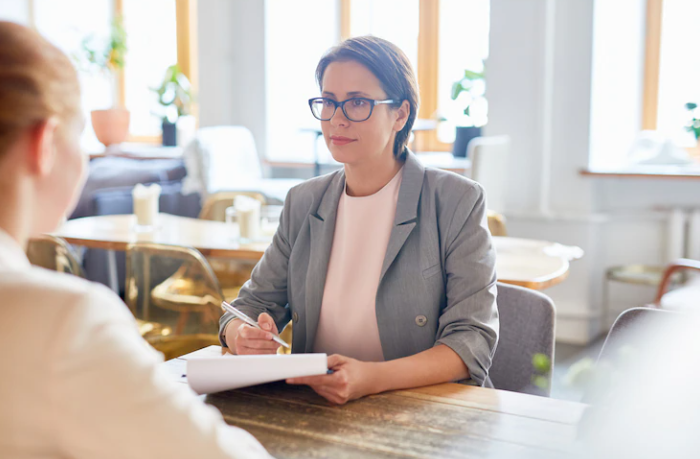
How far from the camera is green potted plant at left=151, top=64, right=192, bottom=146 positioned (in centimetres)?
628

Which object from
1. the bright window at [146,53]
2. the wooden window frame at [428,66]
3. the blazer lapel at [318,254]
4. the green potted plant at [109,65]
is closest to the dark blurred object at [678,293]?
the blazer lapel at [318,254]

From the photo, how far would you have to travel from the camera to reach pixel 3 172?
27.0 inches

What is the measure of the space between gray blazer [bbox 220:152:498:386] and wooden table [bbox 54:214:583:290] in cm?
79

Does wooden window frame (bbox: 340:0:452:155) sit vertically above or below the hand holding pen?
above

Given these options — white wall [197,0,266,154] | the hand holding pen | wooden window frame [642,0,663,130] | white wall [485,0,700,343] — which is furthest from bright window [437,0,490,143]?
the hand holding pen

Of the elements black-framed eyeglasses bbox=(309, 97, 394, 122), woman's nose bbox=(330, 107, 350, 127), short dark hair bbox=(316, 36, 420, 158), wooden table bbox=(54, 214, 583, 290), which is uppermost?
short dark hair bbox=(316, 36, 420, 158)

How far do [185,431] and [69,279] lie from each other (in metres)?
0.18

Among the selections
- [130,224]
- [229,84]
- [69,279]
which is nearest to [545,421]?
[69,279]

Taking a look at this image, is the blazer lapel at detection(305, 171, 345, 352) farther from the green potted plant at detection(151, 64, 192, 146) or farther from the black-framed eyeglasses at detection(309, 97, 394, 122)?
the green potted plant at detection(151, 64, 192, 146)

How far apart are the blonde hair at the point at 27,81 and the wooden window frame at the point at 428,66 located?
4.84 meters

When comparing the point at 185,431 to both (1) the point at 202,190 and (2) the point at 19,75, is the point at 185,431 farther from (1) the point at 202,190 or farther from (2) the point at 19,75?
(1) the point at 202,190

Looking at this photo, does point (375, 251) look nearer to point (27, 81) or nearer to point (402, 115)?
point (402, 115)

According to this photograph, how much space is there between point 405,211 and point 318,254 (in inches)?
8.7

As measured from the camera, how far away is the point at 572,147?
168 inches
